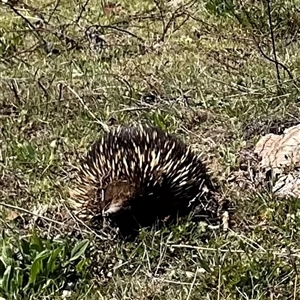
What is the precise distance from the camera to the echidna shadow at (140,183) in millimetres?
2705

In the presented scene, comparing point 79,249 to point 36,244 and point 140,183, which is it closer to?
point 36,244

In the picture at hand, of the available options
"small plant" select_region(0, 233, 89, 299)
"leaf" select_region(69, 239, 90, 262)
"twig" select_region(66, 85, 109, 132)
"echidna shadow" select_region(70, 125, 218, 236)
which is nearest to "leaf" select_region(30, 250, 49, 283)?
"small plant" select_region(0, 233, 89, 299)

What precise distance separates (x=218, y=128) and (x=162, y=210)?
79cm

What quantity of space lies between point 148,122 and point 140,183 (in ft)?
2.71

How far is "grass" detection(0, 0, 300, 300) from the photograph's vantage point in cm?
241

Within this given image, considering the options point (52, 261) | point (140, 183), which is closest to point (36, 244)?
point (52, 261)

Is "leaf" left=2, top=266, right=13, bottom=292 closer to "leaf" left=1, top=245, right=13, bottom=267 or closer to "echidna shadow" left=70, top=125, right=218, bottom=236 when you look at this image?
"leaf" left=1, top=245, right=13, bottom=267

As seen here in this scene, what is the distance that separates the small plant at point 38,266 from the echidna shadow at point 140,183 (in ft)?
0.84

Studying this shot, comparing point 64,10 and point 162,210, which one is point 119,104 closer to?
point 162,210

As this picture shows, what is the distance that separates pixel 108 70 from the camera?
423 cm

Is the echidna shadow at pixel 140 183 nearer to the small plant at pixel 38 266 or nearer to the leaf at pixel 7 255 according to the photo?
the small plant at pixel 38 266

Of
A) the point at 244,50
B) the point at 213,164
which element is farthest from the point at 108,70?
the point at 213,164

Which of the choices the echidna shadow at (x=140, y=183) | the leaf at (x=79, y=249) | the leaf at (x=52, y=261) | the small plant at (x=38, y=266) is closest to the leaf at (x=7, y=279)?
the small plant at (x=38, y=266)

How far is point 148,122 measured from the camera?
3.54 meters
